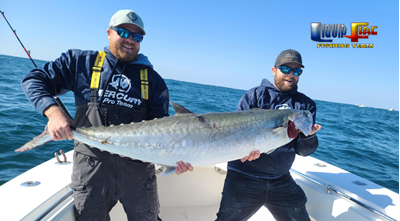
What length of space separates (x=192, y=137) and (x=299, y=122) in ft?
3.81

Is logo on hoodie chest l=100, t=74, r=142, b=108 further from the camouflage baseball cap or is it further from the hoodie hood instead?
the camouflage baseball cap

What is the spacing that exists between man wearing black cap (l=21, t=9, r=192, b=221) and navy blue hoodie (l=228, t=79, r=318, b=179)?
3.70 ft

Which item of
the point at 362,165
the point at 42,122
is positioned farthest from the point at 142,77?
the point at 362,165

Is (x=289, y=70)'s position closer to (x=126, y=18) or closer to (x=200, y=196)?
(x=126, y=18)

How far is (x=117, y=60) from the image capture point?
2523 mm

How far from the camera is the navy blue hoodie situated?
9.86 feet

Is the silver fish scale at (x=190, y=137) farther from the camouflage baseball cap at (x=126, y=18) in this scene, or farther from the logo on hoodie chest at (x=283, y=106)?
the camouflage baseball cap at (x=126, y=18)

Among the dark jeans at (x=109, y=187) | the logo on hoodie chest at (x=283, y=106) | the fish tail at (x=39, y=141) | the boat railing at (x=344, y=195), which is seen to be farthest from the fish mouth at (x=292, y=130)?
the fish tail at (x=39, y=141)

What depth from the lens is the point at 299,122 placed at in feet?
8.29

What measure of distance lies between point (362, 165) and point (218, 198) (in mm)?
7127

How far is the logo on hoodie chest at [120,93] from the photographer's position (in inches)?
93.9

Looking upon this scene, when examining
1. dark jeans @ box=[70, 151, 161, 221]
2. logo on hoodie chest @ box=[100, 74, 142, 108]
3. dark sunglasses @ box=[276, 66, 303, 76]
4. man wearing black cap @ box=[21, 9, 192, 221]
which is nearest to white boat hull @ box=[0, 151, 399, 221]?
dark jeans @ box=[70, 151, 161, 221]

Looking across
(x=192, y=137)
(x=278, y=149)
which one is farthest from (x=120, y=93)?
(x=278, y=149)

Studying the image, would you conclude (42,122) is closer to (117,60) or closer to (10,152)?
(10,152)
